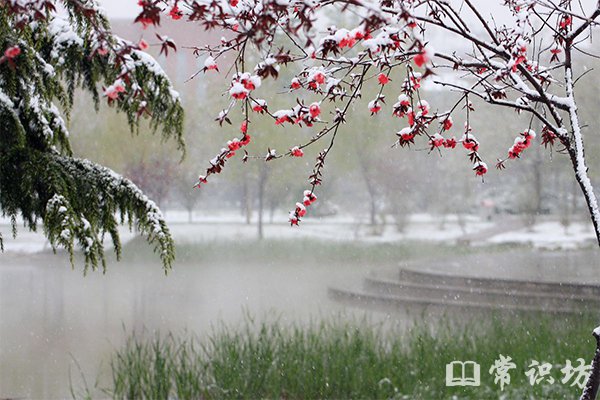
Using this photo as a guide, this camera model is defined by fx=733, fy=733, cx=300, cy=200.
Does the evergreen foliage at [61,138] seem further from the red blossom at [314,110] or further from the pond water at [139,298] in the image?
the pond water at [139,298]

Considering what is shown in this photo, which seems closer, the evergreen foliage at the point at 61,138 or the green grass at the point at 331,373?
the evergreen foliage at the point at 61,138

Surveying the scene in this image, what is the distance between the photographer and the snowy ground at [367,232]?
18.6m

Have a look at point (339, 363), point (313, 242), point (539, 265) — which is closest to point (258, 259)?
point (313, 242)

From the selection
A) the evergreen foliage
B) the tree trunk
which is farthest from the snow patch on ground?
the tree trunk

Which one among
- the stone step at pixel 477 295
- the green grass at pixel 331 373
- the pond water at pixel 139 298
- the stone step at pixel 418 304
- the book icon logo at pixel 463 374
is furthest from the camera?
the stone step at pixel 477 295

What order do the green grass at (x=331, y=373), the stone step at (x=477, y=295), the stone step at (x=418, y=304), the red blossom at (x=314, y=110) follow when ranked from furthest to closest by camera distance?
1. the stone step at (x=477, y=295)
2. the stone step at (x=418, y=304)
3. the green grass at (x=331, y=373)
4. the red blossom at (x=314, y=110)

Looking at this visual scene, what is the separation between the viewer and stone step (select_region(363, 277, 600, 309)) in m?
9.05

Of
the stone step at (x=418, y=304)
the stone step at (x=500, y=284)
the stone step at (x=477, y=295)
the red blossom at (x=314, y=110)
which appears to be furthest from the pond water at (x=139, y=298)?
the red blossom at (x=314, y=110)

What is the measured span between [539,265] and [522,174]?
730cm

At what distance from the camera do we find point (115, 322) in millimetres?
10500

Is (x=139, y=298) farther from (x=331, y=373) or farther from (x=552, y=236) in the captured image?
(x=552, y=236)

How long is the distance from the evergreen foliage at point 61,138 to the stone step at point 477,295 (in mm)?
6260

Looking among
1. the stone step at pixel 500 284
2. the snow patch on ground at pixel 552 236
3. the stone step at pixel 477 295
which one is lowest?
the stone step at pixel 477 295

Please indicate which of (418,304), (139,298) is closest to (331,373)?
(418,304)
